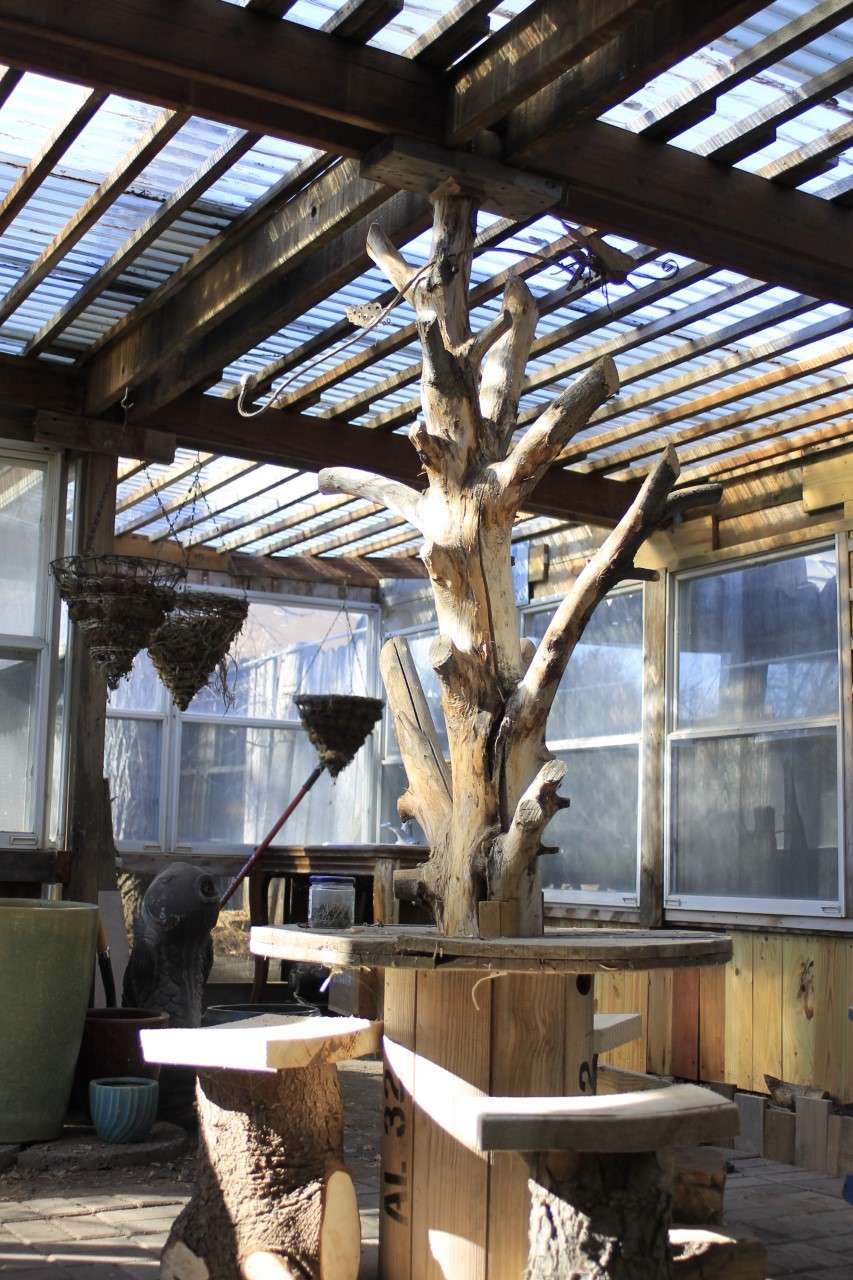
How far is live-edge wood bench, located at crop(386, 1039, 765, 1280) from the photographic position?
7.97 ft

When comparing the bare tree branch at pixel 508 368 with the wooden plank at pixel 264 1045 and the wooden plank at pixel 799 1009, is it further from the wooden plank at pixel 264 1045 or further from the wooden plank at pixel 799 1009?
the wooden plank at pixel 799 1009

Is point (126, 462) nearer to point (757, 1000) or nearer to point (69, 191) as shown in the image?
point (69, 191)

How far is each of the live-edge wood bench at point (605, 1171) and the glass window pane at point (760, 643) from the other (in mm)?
4178

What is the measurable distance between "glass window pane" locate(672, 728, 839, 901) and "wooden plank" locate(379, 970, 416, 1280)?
3689 millimetres

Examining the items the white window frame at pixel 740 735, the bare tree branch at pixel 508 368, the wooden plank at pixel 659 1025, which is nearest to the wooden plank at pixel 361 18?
the bare tree branch at pixel 508 368

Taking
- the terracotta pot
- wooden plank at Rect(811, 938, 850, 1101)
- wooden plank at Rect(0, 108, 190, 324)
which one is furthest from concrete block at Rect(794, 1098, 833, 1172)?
wooden plank at Rect(0, 108, 190, 324)

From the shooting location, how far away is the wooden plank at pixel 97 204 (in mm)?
4055

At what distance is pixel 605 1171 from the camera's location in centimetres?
256

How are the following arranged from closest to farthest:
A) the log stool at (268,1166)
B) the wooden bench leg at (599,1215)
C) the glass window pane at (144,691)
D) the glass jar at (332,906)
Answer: the wooden bench leg at (599,1215), the log stool at (268,1166), the glass jar at (332,906), the glass window pane at (144,691)

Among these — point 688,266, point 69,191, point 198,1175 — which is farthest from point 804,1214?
point 69,191

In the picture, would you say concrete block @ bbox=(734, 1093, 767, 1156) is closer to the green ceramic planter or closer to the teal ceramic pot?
the teal ceramic pot

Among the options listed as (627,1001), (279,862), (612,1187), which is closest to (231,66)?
(612,1187)

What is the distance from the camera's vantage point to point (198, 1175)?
3.27 m

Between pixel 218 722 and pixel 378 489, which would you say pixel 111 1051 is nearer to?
pixel 378 489
